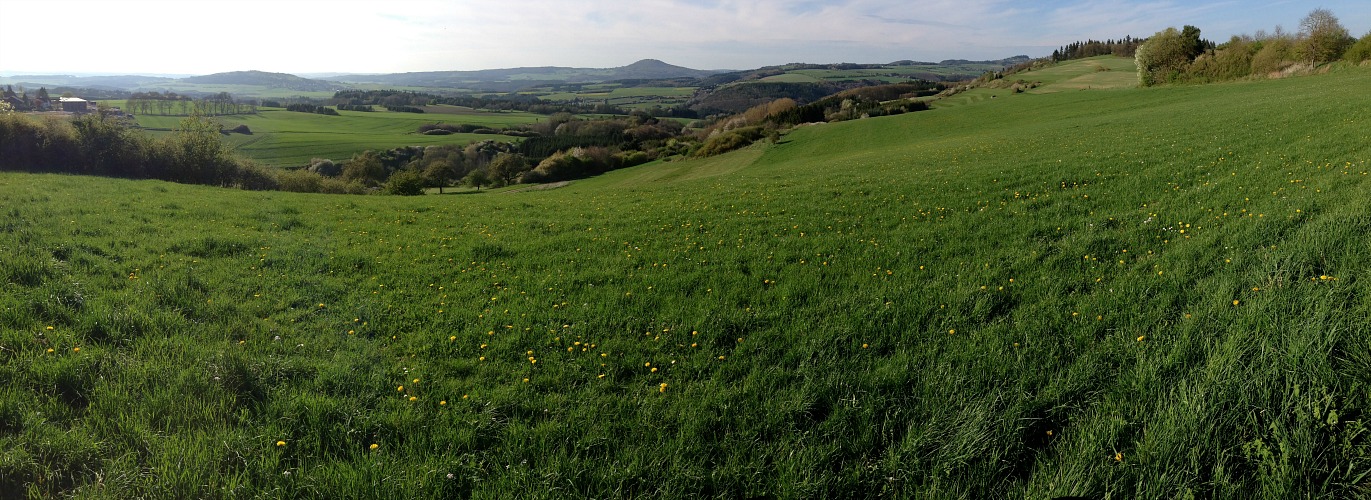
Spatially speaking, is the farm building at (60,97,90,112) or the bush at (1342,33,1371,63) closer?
the bush at (1342,33,1371,63)

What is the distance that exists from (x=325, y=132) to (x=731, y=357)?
127625 mm

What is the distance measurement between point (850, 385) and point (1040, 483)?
156 centimetres

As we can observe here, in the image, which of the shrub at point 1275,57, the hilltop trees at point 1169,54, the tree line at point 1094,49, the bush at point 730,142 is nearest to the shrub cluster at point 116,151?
the bush at point 730,142

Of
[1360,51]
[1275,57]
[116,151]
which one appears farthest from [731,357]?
[1275,57]

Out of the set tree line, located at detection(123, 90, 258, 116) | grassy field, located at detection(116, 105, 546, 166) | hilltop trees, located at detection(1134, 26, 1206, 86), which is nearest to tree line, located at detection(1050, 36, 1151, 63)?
hilltop trees, located at detection(1134, 26, 1206, 86)

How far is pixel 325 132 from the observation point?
109125 mm

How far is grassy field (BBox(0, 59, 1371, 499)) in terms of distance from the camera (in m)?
3.73

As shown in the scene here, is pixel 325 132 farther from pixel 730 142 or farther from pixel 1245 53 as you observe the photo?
pixel 1245 53

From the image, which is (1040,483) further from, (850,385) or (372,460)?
(372,460)

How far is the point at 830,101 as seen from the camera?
11050 cm

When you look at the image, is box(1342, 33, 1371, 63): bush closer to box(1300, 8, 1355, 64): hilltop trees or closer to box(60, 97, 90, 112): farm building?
box(1300, 8, 1355, 64): hilltop trees

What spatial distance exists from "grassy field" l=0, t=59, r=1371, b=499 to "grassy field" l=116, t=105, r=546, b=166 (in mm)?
86766

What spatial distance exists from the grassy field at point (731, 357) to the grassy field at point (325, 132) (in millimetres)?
86766

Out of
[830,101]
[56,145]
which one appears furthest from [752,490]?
[830,101]
